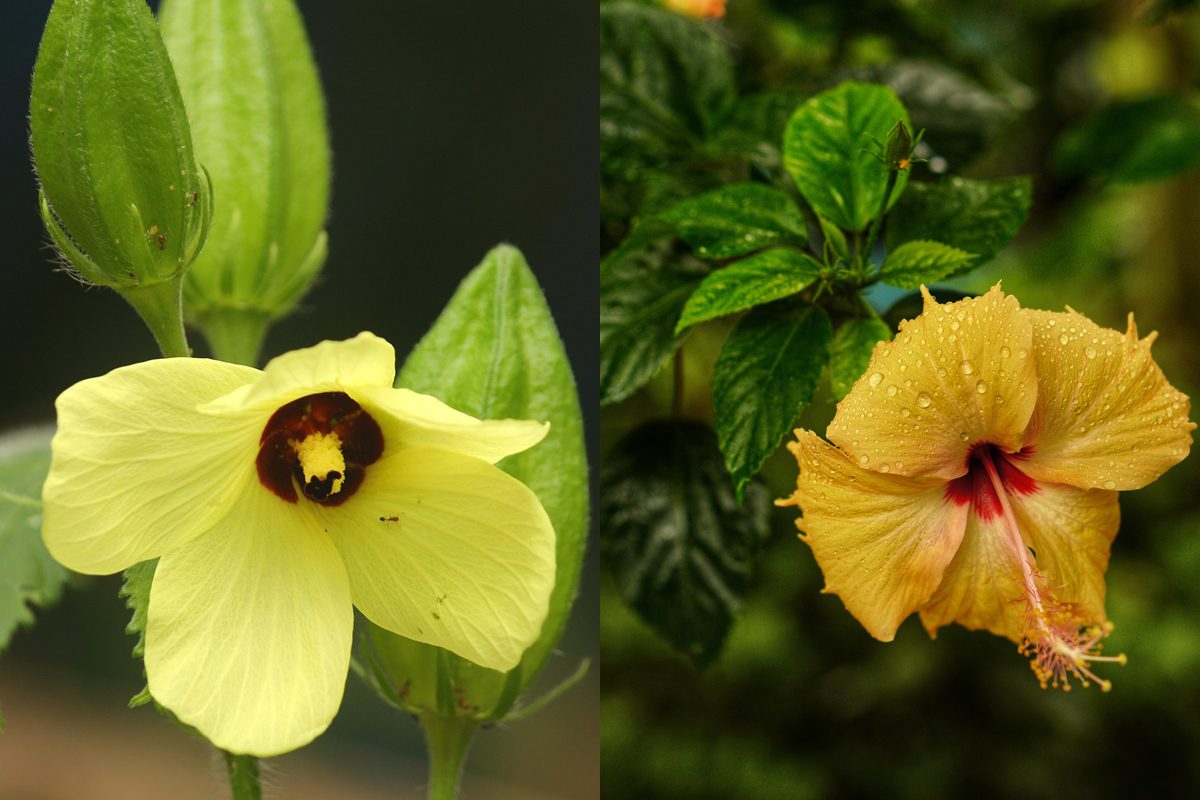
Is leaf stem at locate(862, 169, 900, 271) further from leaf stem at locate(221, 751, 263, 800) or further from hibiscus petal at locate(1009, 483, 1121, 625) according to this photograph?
leaf stem at locate(221, 751, 263, 800)

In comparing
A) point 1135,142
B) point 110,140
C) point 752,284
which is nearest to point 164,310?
point 110,140

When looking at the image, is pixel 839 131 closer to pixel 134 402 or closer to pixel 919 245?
pixel 919 245

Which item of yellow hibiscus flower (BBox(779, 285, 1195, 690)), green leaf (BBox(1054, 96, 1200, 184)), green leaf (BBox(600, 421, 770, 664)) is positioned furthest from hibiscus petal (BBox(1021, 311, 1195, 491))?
green leaf (BBox(1054, 96, 1200, 184))

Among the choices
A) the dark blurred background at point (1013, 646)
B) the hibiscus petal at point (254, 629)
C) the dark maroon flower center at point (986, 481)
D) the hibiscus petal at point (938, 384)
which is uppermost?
the hibiscus petal at point (938, 384)

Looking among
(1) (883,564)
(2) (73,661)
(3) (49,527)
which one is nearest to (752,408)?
(1) (883,564)

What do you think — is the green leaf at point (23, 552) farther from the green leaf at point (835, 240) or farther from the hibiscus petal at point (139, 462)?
the green leaf at point (835, 240)

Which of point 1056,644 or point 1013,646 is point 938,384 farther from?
point 1013,646

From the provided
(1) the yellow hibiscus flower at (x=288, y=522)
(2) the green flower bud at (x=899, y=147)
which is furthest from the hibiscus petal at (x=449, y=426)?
(2) the green flower bud at (x=899, y=147)
